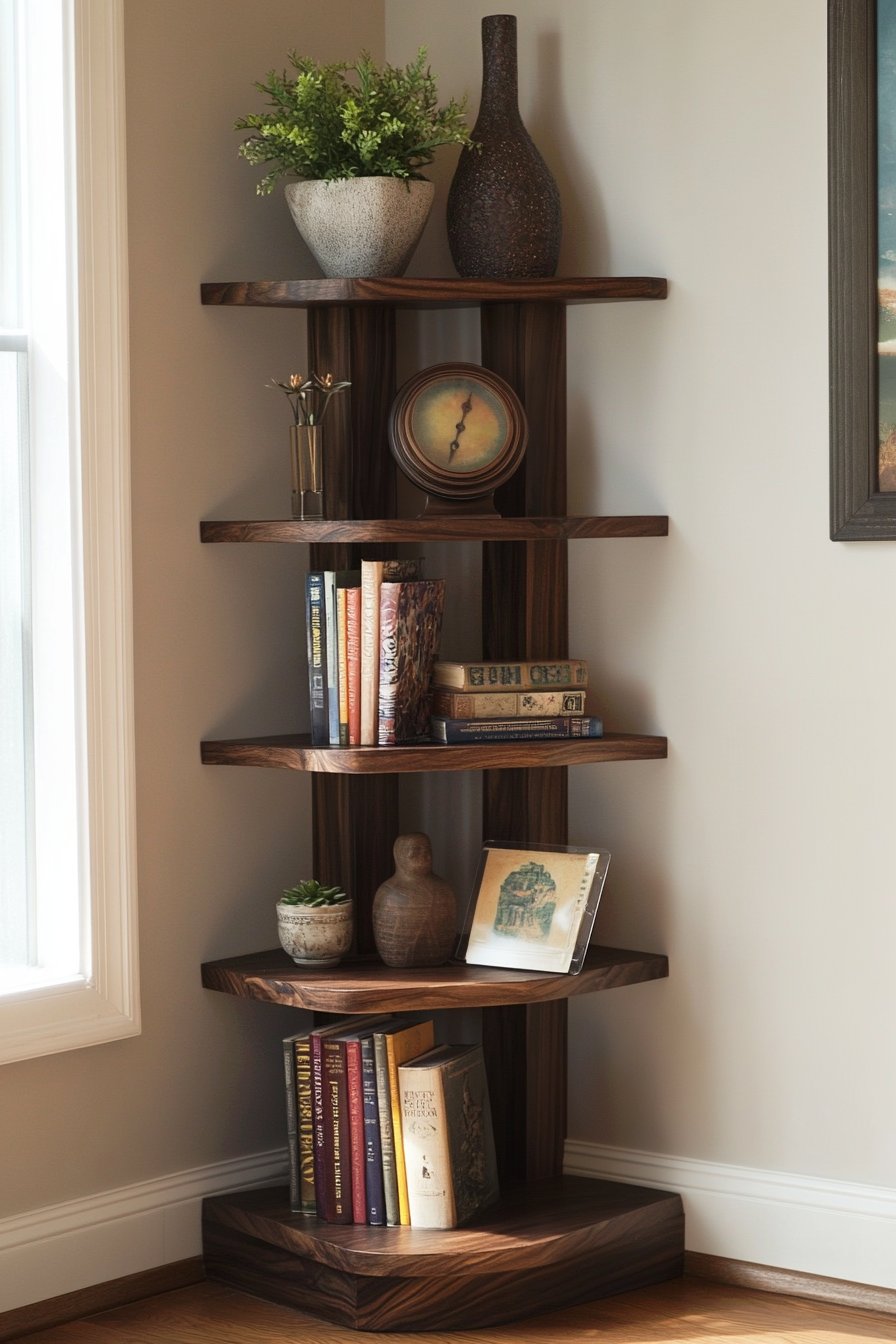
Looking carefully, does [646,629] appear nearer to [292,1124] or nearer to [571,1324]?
[292,1124]

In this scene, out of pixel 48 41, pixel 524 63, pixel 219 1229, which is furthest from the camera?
pixel 524 63

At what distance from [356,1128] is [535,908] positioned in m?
0.44

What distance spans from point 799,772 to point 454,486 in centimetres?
69

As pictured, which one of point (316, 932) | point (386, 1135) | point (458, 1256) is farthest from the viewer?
point (316, 932)

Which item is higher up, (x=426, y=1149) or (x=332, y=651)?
(x=332, y=651)

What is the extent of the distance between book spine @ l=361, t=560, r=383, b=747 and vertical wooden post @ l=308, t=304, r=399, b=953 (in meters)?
0.21

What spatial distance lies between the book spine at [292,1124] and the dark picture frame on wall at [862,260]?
1.16 metres

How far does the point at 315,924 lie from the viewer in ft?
8.68

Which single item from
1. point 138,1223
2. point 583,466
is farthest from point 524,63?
point 138,1223

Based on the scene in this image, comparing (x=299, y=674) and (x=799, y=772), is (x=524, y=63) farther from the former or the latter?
(x=799, y=772)

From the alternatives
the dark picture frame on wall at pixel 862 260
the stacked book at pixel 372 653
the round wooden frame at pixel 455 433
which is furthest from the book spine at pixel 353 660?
the dark picture frame on wall at pixel 862 260

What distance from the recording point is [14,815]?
8.35ft

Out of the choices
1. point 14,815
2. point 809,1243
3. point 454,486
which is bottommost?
point 809,1243

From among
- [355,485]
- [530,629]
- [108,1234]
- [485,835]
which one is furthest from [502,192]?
[108,1234]
